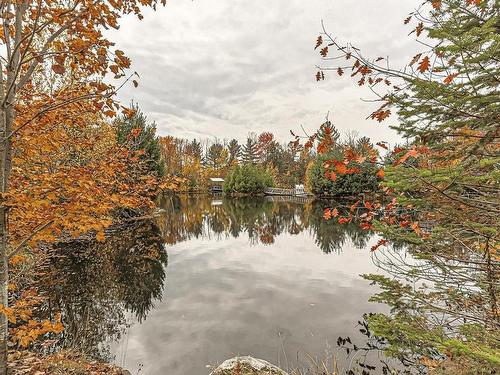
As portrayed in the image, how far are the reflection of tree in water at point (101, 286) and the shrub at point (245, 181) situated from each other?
33.4 metres

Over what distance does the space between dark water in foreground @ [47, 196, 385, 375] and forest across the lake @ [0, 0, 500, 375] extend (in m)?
0.06

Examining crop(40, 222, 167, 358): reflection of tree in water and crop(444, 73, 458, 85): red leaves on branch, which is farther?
crop(40, 222, 167, 358): reflection of tree in water

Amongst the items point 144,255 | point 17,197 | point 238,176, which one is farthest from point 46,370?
point 238,176

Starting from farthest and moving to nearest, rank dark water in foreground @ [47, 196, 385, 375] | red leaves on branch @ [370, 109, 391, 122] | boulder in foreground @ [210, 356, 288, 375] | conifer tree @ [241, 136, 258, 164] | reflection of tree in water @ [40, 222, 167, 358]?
conifer tree @ [241, 136, 258, 164], reflection of tree in water @ [40, 222, 167, 358], dark water in foreground @ [47, 196, 385, 375], boulder in foreground @ [210, 356, 288, 375], red leaves on branch @ [370, 109, 391, 122]

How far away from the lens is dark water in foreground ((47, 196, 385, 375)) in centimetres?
592

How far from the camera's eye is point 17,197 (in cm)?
276

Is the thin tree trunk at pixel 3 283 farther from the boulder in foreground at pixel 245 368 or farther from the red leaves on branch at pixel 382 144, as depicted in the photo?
the red leaves on branch at pixel 382 144

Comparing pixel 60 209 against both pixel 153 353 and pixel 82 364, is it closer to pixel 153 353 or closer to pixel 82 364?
pixel 82 364

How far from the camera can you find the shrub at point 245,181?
47656mm

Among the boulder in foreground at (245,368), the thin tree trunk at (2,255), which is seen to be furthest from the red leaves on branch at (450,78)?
the thin tree trunk at (2,255)

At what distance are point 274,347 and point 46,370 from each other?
4060 millimetres

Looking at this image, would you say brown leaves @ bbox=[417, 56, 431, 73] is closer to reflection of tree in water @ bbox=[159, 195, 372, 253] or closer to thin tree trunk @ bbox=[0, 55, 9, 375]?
thin tree trunk @ bbox=[0, 55, 9, 375]

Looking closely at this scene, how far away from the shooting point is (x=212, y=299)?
8406 millimetres

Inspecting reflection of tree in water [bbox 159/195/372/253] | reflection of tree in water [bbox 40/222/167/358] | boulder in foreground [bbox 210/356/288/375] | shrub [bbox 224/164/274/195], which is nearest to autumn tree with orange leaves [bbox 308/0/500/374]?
boulder in foreground [bbox 210/356/288/375]
